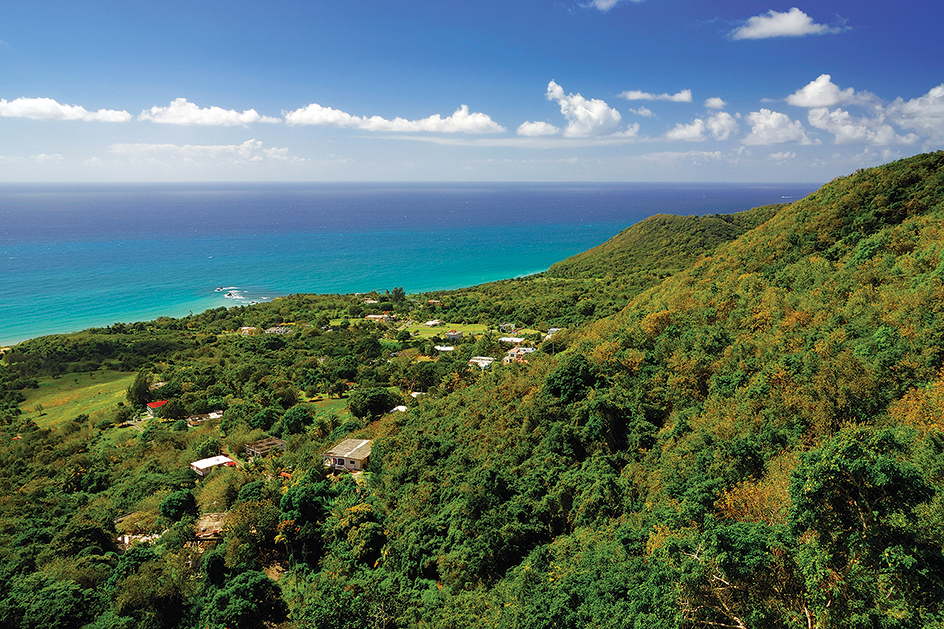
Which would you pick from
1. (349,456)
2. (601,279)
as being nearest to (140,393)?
(349,456)

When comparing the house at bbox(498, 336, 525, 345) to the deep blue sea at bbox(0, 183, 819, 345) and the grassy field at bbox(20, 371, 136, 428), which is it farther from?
the deep blue sea at bbox(0, 183, 819, 345)

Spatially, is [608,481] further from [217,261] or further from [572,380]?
[217,261]

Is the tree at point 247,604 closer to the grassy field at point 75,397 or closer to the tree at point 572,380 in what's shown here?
the tree at point 572,380

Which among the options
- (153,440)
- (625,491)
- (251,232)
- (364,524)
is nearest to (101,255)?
(251,232)

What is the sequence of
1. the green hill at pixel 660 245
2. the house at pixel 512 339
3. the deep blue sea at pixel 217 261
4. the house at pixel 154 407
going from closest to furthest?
the house at pixel 154 407 → the house at pixel 512 339 → the green hill at pixel 660 245 → the deep blue sea at pixel 217 261

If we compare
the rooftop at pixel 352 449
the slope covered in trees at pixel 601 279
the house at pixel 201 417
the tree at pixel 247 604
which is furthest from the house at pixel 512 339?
the tree at pixel 247 604

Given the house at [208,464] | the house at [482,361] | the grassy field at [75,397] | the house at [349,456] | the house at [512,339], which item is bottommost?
the grassy field at [75,397]
